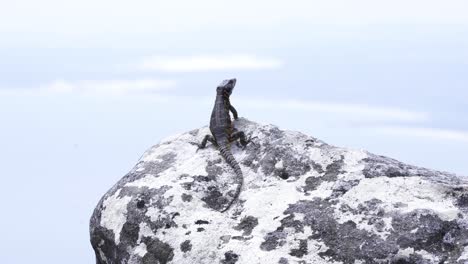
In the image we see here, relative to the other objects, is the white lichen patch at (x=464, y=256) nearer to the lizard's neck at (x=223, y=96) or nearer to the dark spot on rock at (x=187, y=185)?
the dark spot on rock at (x=187, y=185)

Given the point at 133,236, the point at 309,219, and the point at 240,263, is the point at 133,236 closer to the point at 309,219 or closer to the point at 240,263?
the point at 240,263

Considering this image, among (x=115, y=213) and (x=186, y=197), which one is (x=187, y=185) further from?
(x=115, y=213)

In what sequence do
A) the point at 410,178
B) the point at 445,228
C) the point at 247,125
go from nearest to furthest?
1. the point at 445,228
2. the point at 410,178
3. the point at 247,125

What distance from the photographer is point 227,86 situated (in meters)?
11.4

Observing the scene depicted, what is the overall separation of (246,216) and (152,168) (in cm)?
173

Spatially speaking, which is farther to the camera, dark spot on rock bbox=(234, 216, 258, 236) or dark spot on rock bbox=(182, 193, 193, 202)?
dark spot on rock bbox=(182, 193, 193, 202)

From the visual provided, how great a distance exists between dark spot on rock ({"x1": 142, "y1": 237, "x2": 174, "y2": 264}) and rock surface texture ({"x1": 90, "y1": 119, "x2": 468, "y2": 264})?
1 centimetres

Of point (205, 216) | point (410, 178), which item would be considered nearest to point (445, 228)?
point (410, 178)

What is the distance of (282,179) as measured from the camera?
854 centimetres

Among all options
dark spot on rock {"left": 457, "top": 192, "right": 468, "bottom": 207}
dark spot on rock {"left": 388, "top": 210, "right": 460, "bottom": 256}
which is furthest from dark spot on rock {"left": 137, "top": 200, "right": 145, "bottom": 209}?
dark spot on rock {"left": 457, "top": 192, "right": 468, "bottom": 207}

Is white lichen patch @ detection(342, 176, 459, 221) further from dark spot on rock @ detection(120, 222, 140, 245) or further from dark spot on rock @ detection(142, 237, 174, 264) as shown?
dark spot on rock @ detection(120, 222, 140, 245)

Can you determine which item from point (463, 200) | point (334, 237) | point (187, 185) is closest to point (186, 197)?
point (187, 185)

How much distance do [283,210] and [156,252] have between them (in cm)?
155

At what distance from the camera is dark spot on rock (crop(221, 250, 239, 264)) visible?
7.59 meters
